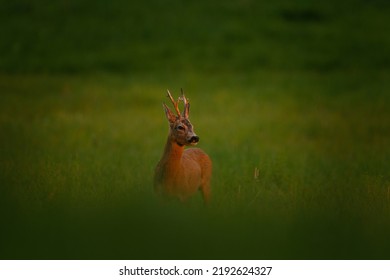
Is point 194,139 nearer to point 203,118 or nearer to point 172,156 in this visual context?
point 172,156

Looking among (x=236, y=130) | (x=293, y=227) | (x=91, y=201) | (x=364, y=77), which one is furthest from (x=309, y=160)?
(x=364, y=77)

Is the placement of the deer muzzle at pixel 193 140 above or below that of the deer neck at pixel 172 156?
above

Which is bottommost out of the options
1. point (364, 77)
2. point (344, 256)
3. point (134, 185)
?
point (344, 256)

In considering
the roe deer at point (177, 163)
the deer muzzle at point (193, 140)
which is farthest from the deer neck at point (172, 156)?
the deer muzzle at point (193, 140)

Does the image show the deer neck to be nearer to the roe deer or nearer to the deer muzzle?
the roe deer

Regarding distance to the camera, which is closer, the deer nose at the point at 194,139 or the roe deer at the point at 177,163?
the deer nose at the point at 194,139

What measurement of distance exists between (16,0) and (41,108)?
14.2 m

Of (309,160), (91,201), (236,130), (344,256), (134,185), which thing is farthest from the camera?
(236,130)

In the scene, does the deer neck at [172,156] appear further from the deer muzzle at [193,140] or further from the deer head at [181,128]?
the deer muzzle at [193,140]

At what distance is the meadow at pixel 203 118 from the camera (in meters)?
5.17

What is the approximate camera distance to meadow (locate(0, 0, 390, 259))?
5.17m

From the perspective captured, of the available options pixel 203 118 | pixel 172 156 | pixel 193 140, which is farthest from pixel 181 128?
pixel 203 118

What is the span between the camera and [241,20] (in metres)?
32.8

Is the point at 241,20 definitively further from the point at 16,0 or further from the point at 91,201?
the point at 91,201
